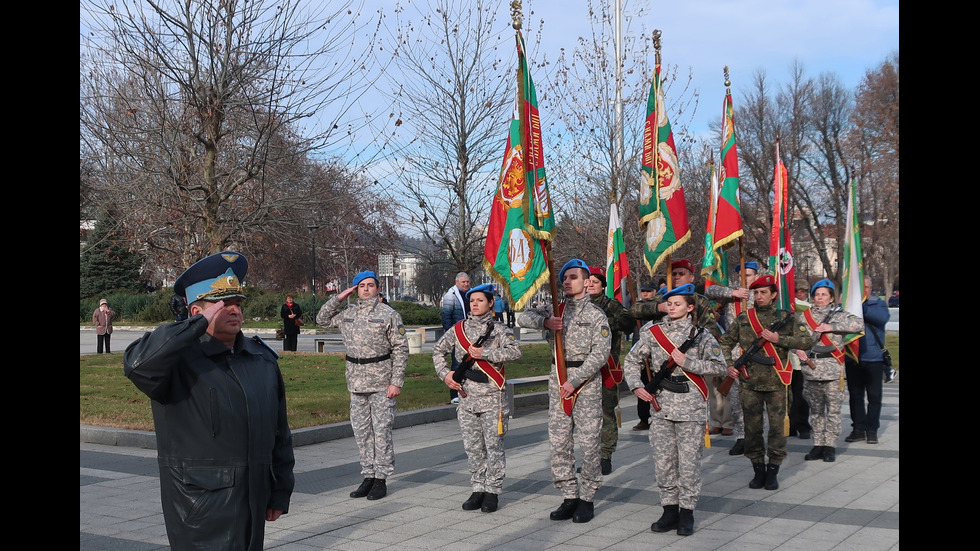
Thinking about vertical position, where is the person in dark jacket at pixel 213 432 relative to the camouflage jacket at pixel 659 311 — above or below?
below

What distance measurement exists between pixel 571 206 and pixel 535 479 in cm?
1570

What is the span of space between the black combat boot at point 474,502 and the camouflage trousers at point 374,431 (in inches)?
38.2

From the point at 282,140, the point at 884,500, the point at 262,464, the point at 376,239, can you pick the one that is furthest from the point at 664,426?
the point at 376,239

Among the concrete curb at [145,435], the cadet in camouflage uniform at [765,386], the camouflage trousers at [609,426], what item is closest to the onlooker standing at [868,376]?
the cadet in camouflage uniform at [765,386]

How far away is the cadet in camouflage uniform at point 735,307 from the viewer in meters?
9.63

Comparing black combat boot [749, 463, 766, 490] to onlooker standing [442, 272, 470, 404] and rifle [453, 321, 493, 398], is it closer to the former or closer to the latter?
rifle [453, 321, 493, 398]

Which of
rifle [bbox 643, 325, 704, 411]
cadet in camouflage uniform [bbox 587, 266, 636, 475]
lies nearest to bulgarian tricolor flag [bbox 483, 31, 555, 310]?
cadet in camouflage uniform [bbox 587, 266, 636, 475]

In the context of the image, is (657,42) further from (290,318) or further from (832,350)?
(290,318)

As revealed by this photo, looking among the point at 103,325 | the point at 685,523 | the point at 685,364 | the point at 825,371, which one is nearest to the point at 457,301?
the point at 825,371

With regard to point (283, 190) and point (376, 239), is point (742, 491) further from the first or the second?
point (376, 239)

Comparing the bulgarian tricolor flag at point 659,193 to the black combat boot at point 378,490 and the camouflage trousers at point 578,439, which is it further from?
the black combat boot at point 378,490

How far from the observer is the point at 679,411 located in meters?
6.96

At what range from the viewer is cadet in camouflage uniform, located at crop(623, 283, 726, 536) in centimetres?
686

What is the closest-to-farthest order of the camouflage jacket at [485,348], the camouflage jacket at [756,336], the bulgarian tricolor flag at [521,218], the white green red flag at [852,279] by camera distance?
the camouflage jacket at [485,348]
the bulgarian tricolor flag at [521,218]
the camouflage jacket at [756,336]
the white green red flag at [852,279]
